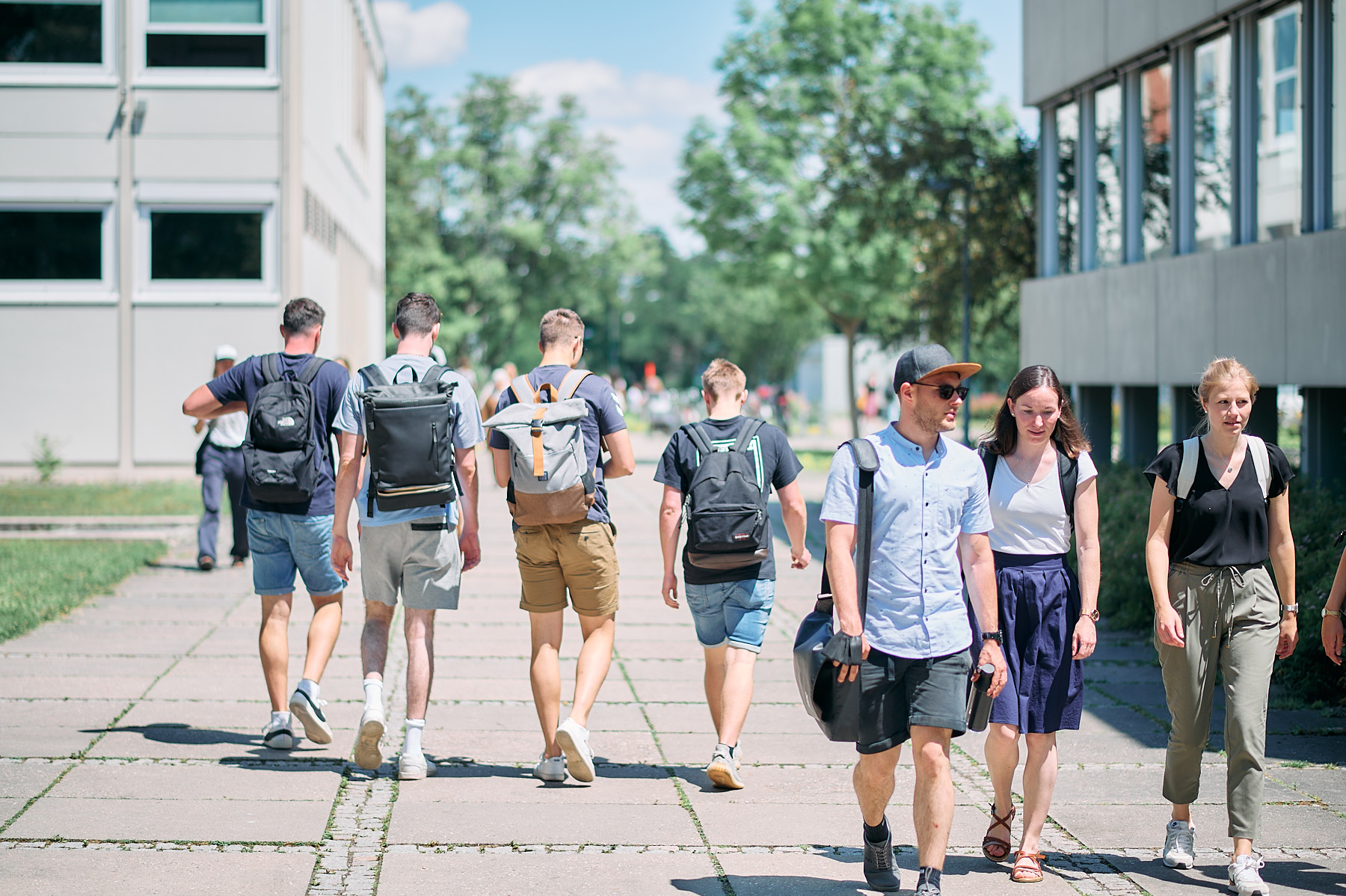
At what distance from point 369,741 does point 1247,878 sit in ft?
11.0

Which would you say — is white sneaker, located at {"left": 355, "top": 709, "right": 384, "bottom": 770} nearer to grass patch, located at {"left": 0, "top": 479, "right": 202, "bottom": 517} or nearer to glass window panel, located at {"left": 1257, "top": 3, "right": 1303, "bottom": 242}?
glass window panel, located at {"left": 1257, "top": 3, "right": 1303, "bottom": 242}

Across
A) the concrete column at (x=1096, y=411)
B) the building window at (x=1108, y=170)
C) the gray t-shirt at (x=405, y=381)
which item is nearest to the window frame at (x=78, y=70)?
the building window at (x=1108, y=170)

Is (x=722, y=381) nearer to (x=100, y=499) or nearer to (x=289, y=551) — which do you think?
(x=289, y=551)

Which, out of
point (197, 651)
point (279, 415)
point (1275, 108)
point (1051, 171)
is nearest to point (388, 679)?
point (197, 651)

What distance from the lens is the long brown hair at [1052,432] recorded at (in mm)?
5223

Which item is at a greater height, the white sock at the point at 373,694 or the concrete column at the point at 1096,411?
the concrete column at the point at 1096,411


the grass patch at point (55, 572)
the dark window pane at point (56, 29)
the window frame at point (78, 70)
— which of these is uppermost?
the dark window pane at point (56, 29)

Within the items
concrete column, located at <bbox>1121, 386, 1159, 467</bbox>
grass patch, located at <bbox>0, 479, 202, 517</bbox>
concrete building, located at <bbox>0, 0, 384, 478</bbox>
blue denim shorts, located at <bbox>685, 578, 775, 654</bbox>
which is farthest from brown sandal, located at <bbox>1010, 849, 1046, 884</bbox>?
concrete building, located at <bbox>0, 0, 384, 478</bbox>

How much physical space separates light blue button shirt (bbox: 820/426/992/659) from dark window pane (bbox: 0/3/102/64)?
67.1 feet

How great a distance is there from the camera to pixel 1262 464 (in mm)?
5297

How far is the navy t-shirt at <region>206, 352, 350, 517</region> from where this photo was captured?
6789 mm

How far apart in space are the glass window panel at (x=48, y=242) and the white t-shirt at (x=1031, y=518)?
19.7m

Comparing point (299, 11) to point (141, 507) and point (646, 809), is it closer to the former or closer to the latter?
point (141, 507)

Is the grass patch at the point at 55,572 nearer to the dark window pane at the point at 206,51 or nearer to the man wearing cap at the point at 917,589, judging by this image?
the man wearing cap at the point at 917,589
